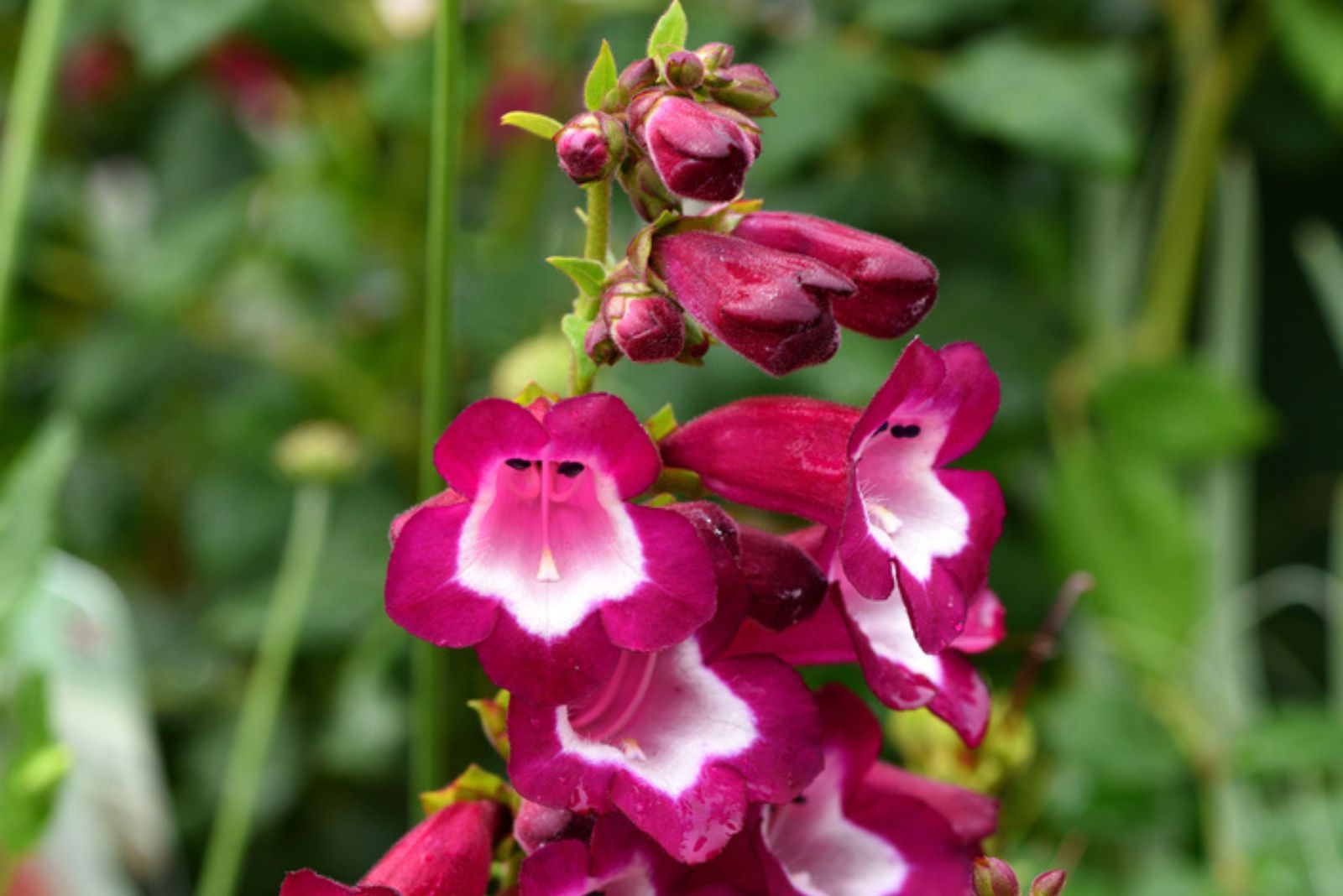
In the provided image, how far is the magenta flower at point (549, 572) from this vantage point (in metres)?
0.27

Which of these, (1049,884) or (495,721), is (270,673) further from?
(1049,884)

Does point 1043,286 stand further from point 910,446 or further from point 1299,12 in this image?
point 910,446

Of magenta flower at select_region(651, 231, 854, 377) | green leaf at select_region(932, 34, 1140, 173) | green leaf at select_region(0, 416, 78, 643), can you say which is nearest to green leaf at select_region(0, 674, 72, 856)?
green leaf at select_region(0, 416, 78, 643)

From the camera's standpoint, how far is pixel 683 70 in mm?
310

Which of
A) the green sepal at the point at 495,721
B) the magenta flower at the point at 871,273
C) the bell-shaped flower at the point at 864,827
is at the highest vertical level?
the magenta flower at the point at 871,273

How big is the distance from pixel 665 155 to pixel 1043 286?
30.0 inches

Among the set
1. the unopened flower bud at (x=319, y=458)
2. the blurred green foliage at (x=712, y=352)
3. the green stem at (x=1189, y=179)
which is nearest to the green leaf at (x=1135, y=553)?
the blurred green foliage at (x=712, y=352)

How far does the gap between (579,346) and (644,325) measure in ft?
0.09

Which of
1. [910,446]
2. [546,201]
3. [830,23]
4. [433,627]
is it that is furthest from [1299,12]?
[433,627]

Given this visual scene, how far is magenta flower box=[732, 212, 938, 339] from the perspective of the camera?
1.03ft

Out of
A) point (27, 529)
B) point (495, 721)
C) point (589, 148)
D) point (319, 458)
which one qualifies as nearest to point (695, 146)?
point (589, 148)

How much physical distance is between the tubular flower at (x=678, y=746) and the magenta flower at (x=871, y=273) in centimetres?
8

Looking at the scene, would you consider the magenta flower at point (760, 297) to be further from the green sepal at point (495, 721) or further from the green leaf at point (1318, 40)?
the green leaf at point (1318, 40)

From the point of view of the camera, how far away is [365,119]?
1.03 metres
